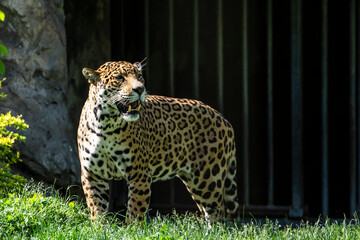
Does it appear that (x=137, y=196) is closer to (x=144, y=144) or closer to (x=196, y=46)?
(x=144, y=144)

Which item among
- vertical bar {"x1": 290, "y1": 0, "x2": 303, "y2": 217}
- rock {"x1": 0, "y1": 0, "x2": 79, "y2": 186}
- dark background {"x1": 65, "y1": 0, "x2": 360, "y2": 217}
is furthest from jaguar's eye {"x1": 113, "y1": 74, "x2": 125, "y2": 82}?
vertical bar {"x1": 290, "y1": 0, "x2": 303, "y2": 217}

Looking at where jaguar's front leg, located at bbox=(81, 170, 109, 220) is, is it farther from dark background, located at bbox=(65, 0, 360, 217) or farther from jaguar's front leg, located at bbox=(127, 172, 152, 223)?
dark background, located at bbox=(65, 0, 360, 217)

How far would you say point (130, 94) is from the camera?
21.6 feet

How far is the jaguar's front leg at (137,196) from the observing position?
6891mm

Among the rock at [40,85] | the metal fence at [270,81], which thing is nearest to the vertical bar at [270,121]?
the metal fence at [270,81]

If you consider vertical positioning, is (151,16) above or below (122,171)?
above

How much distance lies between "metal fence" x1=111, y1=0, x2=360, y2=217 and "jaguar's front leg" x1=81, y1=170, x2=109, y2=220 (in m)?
2.21

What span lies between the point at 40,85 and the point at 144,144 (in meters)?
1.59

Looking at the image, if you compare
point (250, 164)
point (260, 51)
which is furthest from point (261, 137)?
point (260, 51)

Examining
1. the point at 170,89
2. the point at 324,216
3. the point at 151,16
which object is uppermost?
the point at 151,16

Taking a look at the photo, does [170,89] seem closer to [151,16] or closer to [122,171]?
[151,16]

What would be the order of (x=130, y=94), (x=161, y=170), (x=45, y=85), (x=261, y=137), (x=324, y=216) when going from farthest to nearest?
(x=261, y=137)
(x=324, y=216)
(x=45, y=85)
(x=161, y=170)
(x=130, y=94)

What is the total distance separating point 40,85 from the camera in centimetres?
799

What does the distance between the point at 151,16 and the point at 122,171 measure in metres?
3.14
